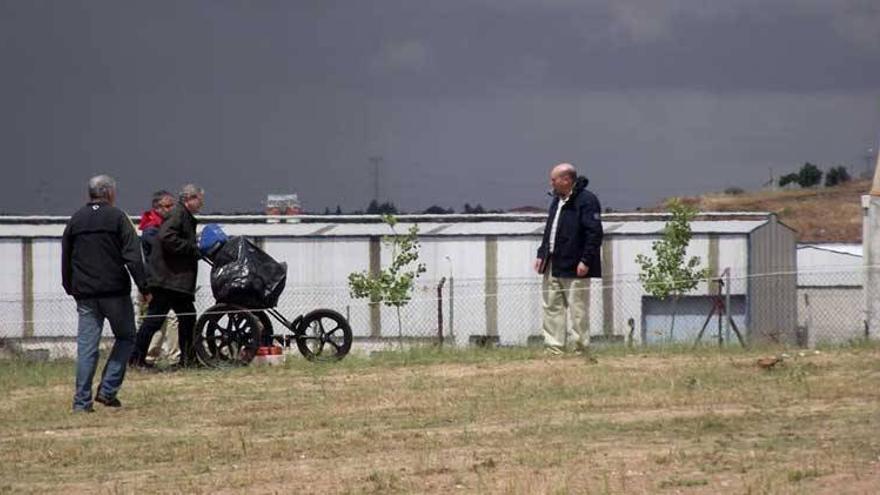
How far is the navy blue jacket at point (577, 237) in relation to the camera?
15.4m

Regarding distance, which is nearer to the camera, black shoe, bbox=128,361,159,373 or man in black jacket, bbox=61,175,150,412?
man in black jacket, bbox=61,175,150,412

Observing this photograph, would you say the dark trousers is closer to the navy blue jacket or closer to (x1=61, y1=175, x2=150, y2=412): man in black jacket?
(x1=61, y1=175, x2=150, y2=412): man in black jacket

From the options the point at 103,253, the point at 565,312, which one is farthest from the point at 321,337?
the point at 103,253

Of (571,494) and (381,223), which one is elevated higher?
(381,223)

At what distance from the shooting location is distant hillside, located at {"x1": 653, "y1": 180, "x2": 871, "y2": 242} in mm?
70438

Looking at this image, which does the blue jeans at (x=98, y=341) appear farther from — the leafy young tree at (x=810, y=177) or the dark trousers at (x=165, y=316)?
the leafy young tree at (x=810, y=177)

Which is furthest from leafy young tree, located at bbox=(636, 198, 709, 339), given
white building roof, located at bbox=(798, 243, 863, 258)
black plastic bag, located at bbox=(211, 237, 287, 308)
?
black plastic bag, located at bbox=(211, 237, 287, 308)

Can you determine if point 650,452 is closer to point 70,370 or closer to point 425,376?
point 425,376

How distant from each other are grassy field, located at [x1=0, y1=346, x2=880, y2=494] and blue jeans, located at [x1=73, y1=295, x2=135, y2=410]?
216 mm

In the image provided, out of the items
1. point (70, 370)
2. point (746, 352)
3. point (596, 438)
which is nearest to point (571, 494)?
point (596, 438)

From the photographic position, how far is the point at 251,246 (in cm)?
1584

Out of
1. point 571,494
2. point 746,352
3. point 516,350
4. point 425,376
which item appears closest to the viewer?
point 571,494

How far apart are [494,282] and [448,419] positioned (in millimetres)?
27583

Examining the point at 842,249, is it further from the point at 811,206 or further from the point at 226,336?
the point at 811,206
